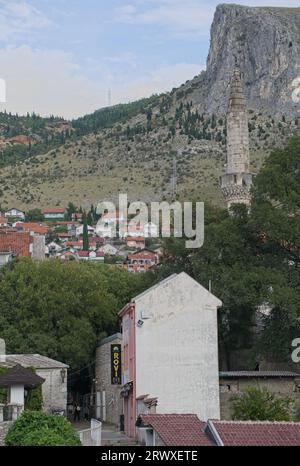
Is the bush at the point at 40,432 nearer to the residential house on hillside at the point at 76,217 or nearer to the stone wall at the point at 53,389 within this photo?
the stone wall at the point at 53,389

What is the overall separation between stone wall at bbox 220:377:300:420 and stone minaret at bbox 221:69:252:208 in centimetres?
2081

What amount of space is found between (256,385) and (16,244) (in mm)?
50183

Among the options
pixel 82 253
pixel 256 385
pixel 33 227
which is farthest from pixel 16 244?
pixel 33 227

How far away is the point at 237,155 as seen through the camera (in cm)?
6812

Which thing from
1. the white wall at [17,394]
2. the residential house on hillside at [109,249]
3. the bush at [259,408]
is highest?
the residential house on hillside at [109,249]

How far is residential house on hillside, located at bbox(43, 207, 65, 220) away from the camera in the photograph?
6865 inches

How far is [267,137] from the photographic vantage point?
558 ft

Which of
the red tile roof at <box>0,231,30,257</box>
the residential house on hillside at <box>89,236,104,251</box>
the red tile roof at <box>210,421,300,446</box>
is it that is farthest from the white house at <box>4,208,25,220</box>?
the red tile roof at <box>210,421,300,446</box>

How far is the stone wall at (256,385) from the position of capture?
138ft

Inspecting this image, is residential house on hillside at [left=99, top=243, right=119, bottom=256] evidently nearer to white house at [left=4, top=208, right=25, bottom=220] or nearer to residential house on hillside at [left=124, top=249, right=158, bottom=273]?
residential house on hillside at [left=124, top=249, right=158, bottom=273]

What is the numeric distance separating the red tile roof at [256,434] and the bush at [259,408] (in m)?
9.02

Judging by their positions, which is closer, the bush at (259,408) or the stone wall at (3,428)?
the stone wall at (3,428)

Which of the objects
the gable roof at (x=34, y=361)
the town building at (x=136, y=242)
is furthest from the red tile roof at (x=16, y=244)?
the town building at (x=136, y=242)
